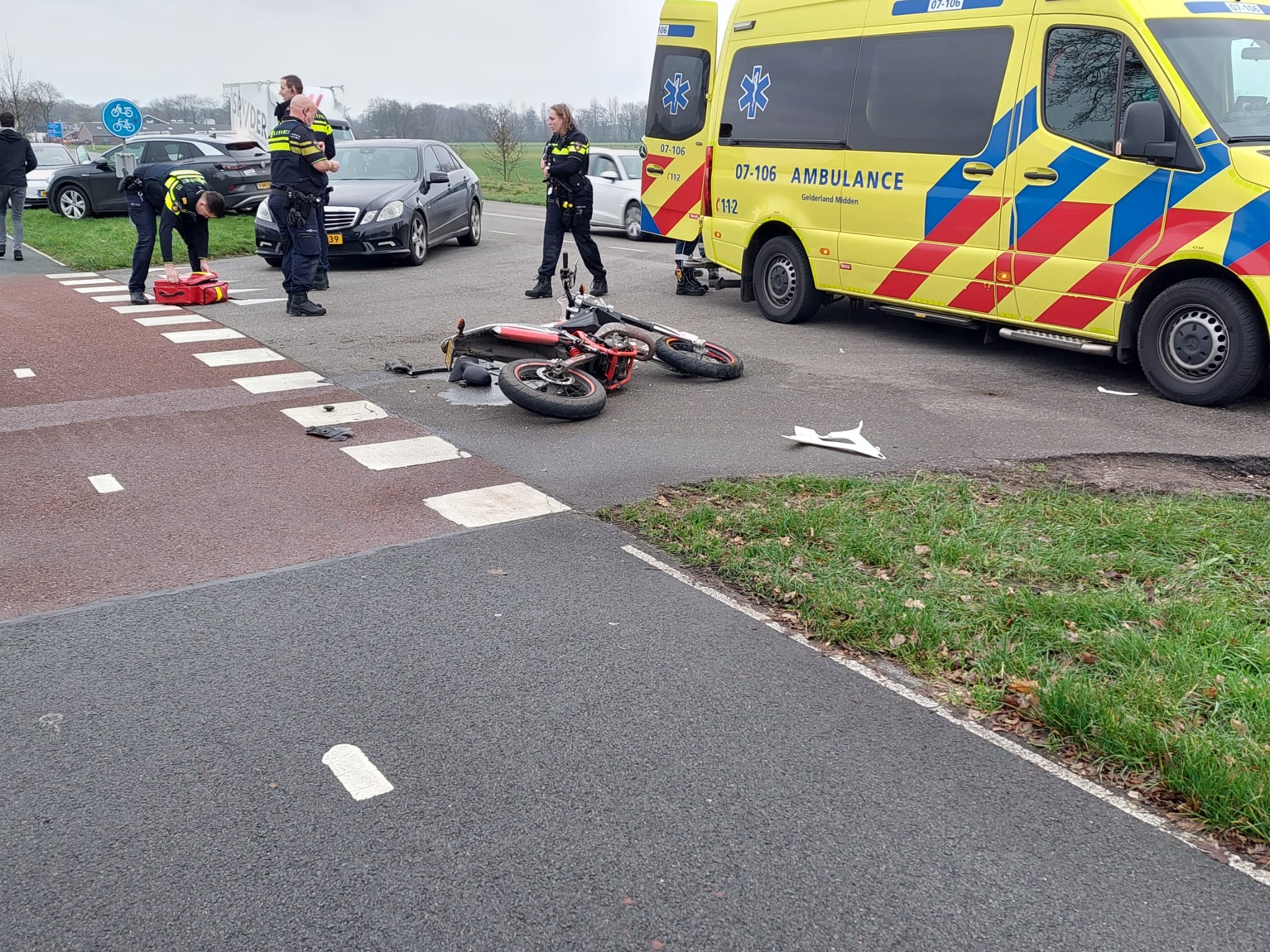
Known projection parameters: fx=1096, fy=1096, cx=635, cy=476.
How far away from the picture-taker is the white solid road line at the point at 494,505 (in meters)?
5.39

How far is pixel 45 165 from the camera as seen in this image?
22484 millimetres

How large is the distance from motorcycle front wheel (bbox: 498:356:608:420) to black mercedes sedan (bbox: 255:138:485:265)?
7.46 meters

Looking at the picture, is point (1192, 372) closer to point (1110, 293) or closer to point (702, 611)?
point (1110, 293)

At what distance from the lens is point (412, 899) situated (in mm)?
2670

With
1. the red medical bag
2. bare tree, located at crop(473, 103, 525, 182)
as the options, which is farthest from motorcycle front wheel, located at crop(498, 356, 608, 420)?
bare tree, located at crop(473, 103, 525, 182)

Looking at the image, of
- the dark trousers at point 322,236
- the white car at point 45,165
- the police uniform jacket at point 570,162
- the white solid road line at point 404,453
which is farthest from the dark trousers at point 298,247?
the white car at point 45,165

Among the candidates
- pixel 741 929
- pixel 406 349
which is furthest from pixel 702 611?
pixel 406 349

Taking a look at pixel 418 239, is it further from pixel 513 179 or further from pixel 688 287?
pixel 513 179

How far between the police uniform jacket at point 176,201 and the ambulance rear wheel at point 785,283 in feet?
18.7

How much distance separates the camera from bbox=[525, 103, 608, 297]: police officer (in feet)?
38.0

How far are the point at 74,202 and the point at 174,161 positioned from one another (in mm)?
2258

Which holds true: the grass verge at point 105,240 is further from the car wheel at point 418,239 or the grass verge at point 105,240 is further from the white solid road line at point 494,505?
the white solid road line at point 494,505

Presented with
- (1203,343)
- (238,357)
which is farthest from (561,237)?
(1203,343)

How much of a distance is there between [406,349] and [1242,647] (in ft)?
23.2
